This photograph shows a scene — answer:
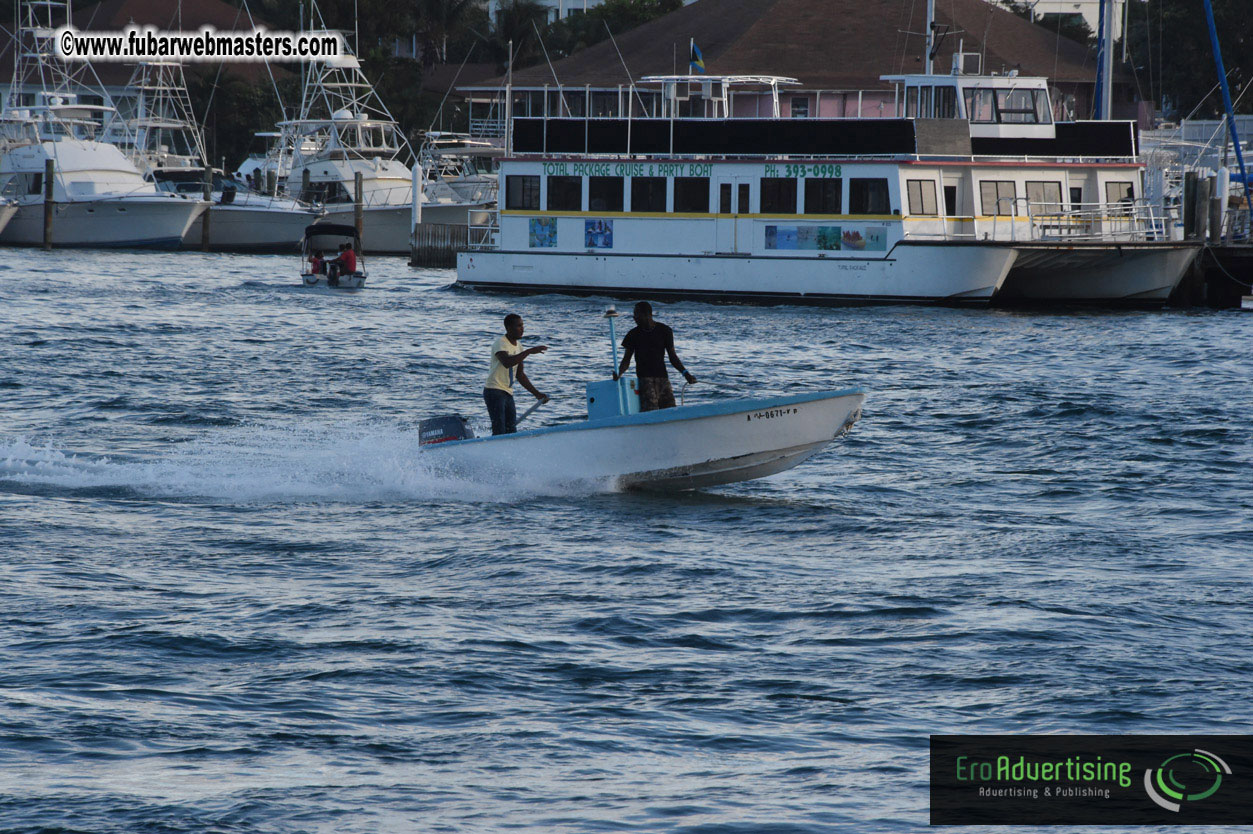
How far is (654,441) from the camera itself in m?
14.7

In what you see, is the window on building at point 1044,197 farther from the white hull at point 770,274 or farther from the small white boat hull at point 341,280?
the small white boat hull at point 341,280

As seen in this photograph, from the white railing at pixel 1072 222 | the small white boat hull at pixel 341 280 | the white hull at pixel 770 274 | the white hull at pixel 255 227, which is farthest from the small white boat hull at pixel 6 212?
the white railing at pixel 1072 222

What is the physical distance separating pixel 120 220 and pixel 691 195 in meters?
30.7

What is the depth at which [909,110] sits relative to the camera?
3800 cm

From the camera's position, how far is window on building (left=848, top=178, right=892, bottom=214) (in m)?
36.4

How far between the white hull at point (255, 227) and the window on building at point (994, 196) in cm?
3096

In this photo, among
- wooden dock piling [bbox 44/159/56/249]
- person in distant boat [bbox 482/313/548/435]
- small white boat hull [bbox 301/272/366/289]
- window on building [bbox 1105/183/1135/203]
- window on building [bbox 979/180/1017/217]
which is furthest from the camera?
wooden dock piling [bbox 44/159/56/249]

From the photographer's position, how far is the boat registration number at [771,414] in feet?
47.6

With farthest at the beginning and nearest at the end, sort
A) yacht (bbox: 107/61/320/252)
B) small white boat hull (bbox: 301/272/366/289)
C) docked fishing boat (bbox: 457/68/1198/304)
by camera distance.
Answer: yacht (bbox: 107/61/320/252)
small white boat hull (bbox: 301/272/366/289)
docked fishing boat (bbox: 457/68/1198/304)

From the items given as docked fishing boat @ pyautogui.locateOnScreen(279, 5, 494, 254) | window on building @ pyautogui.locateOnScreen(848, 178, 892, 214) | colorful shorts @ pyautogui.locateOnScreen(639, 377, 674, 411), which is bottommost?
colorful shorts @ pyautogui.locateOnScreen(639, 377, 674, 411)

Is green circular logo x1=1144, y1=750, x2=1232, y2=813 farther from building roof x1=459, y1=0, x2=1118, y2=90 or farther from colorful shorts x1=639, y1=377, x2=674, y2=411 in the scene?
building roof x1=459, y1=0, x2=1118, y2=90

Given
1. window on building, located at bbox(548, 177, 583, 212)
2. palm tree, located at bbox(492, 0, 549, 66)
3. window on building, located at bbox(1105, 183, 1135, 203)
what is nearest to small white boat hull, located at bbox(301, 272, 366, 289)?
window on building, located at bbox(548, 177, 583, 212)

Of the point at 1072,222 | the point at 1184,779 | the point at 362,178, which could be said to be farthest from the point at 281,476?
the point at 362,178

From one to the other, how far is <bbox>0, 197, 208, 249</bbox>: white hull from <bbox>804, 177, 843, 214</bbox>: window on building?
30688 mm
